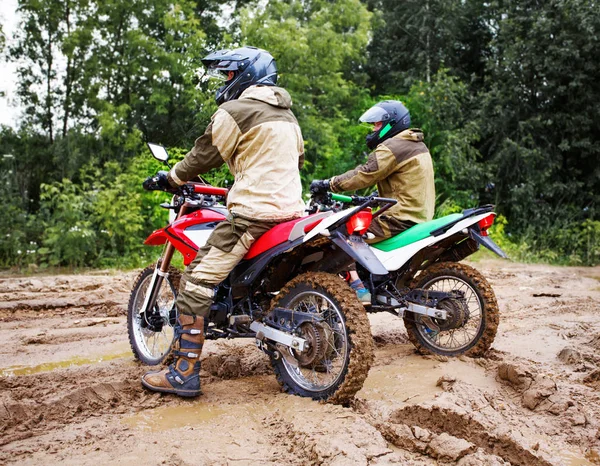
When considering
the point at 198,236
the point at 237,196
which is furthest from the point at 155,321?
the point at 237,196

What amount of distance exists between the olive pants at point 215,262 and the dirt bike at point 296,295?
12 centimetres

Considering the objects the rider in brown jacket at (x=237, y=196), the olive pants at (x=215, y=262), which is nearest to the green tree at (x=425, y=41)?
the rider in brown jacket at (x=237, y=196)

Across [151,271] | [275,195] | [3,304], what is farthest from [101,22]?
[275,195]

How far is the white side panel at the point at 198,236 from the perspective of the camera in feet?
14.3

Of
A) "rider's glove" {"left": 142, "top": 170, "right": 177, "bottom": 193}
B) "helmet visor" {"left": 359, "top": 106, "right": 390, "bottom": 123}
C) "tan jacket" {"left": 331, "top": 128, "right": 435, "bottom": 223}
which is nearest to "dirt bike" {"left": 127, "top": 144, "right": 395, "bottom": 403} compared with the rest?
"rider's glove" {"left": 142, "top": 170, "right": 177, "bottom": 193}

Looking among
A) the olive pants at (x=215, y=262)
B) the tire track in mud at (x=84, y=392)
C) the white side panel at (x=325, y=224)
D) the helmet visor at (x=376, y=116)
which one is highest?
the helmet visor at (x=376, y=116)

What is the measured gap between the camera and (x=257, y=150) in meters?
3.92

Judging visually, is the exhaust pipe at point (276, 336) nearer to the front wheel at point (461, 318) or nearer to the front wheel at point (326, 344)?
the front wheel at point (326, 344)

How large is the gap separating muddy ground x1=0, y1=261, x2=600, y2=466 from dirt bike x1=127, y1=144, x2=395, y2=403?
24 centimetres

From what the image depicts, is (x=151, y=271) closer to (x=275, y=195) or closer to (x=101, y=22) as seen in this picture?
(x=275, y=195)

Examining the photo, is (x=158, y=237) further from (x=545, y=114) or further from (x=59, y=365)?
(x=545, y=114)

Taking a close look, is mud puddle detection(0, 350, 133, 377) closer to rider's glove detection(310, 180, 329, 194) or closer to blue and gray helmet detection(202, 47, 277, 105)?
rider's glove detection(310, 180, 329, 194)

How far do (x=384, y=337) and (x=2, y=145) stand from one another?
35.5 feet

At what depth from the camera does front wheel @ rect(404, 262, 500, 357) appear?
15.5 feet
